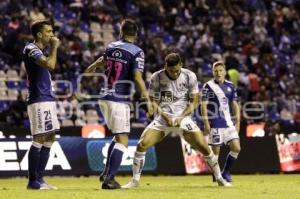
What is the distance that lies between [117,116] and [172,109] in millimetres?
1338

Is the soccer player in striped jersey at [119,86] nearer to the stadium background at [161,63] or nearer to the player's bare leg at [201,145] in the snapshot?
the player's bare leg at [201,145]

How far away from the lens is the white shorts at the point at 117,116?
13.4 m

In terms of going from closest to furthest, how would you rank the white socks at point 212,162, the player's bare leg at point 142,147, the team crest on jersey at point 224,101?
the player's bare leg at point 142,147, the white socks at point 212,162, the team crest on jersey at point 224,101

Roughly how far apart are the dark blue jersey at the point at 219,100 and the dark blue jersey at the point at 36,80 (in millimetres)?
Answer: 4716

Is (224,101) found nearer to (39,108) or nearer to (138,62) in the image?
(138,62)

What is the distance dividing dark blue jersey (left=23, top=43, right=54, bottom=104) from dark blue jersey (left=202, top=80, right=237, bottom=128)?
15.5 feet

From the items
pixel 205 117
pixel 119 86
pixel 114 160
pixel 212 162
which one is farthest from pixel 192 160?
pixel 114 160

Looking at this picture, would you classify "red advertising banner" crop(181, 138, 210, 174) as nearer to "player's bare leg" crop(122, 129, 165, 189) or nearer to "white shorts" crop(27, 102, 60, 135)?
"player's bare leg" crop(122, 129, 165, 189)

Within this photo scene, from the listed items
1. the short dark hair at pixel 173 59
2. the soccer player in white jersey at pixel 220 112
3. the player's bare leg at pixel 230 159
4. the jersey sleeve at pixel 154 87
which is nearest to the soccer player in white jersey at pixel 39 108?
the jersey sleeve at pixel 154 87

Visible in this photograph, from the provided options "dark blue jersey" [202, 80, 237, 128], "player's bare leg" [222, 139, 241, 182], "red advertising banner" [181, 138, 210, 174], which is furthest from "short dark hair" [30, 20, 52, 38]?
"red advertising banner" [181, 138, 210, 174]

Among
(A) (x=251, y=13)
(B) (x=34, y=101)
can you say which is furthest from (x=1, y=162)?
(A) (x=251, y=13)

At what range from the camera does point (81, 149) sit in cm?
2100

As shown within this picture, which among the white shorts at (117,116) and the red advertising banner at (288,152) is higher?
the white shorts at (117,116)

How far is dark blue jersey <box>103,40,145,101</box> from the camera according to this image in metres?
13.5
